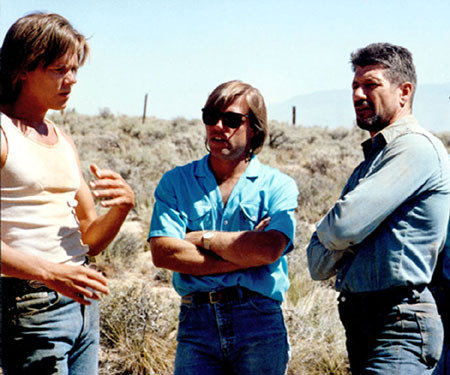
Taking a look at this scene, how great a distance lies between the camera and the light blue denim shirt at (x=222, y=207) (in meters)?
2.85

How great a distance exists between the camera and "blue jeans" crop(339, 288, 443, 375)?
2.43 m

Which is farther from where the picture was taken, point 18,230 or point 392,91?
point 392,91

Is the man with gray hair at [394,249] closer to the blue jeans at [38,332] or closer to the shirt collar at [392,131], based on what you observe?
the shirt collar at [392,131]

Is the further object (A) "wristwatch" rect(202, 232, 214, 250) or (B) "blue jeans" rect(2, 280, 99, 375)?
(A) "wristwatch" rect(202, 232, 214, 250)

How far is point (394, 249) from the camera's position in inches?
96.7

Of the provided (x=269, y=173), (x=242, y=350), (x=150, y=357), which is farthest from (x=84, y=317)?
(x=150, y=357)

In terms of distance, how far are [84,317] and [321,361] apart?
9.61 feet

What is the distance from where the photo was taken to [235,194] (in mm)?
2922

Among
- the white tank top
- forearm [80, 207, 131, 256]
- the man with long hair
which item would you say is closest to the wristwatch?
forearm [80, 207, 131, 256]

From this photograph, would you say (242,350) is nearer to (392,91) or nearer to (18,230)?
(18,230)

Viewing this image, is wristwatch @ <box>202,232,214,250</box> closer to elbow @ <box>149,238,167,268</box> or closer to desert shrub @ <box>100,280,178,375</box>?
elbow @ <box>149,238,167,268</box>

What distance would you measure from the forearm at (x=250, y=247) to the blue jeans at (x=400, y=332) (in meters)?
0.51

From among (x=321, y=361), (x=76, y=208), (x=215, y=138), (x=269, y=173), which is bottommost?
(x=321, y=361)

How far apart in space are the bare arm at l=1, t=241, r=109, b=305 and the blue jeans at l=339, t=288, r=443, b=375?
1296mm
